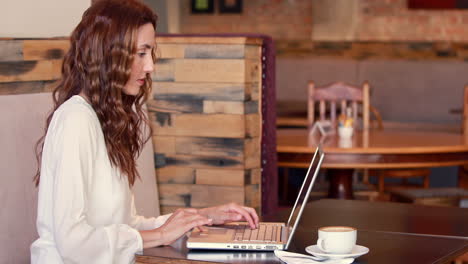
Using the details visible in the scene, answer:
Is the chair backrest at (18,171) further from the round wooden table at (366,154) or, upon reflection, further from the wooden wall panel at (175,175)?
the round wooden table at (366,154)

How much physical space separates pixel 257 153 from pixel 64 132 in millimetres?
1543

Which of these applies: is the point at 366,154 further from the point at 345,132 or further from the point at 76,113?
the point at 76,113

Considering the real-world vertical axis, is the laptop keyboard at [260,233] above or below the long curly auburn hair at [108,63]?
below

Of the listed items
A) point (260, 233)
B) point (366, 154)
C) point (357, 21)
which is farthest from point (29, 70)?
point (357, 21)

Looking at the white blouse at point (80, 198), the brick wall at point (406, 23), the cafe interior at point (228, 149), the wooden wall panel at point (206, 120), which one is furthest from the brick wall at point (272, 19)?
the white blouse at point (80, 198)

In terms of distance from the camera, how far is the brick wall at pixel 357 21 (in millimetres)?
7660

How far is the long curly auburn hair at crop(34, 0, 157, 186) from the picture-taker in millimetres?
1964

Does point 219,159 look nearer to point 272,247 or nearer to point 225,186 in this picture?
point 225,186

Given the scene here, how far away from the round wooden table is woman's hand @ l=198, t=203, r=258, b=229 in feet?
6.55

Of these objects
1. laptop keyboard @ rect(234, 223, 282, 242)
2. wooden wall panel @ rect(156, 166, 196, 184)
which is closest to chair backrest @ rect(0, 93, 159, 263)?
laptop keyboard @ rect(234, 223, 282, 242)

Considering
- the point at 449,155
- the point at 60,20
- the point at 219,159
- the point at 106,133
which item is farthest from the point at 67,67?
the point at 449,155

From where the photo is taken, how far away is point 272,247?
186 cm

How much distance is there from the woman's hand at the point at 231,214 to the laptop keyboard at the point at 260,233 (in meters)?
0.03

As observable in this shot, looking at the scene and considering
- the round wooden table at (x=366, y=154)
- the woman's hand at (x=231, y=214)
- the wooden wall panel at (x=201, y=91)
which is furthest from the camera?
the round wooden table at (x=366, y=154)
